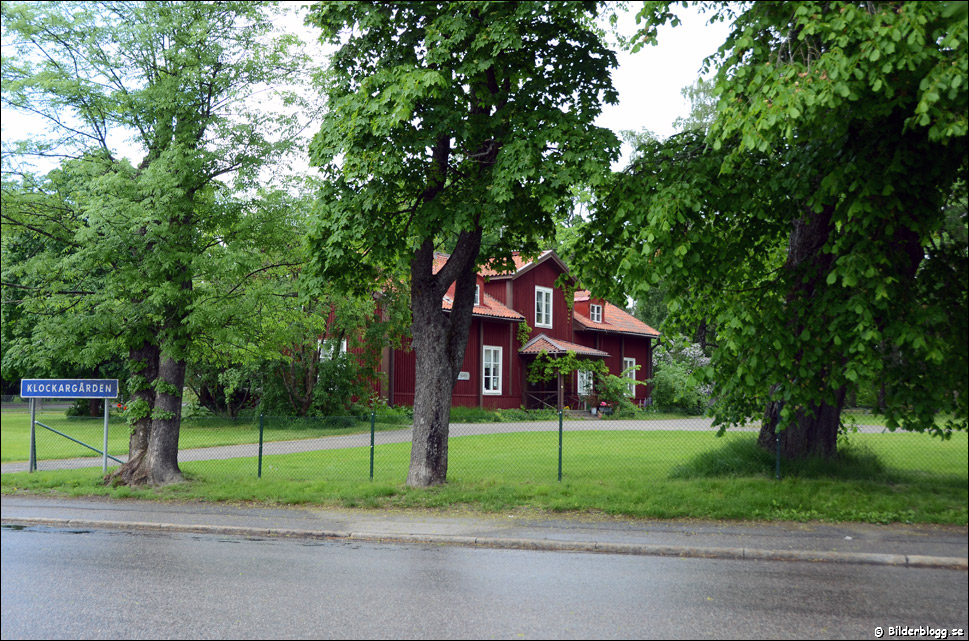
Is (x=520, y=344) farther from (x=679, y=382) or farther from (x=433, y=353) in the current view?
(x=433, y=353)

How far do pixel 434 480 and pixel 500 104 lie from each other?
6.61m

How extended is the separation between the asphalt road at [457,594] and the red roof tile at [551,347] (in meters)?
26.2

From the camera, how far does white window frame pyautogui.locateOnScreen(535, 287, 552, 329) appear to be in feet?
126

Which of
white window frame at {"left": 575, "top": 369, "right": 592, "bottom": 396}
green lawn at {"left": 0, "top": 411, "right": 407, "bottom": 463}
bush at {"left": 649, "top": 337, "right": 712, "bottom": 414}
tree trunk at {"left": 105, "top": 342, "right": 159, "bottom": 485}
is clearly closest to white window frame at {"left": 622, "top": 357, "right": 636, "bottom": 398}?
bush at {"left": 649, "top": 337, "right": 712, "bottom": 414}

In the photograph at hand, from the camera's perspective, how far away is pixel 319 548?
953 centimetres

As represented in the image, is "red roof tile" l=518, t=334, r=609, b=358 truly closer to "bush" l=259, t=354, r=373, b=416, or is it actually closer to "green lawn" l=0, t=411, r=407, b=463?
"bush" l=259, t=354, r=373, b=416

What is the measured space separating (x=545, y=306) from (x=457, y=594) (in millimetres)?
32535

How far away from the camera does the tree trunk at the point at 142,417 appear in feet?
46.6

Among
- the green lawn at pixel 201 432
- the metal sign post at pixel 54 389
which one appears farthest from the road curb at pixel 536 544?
the green lawn at pixel 201 432

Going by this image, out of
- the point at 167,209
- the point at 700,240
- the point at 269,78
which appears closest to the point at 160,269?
the point at 167,209

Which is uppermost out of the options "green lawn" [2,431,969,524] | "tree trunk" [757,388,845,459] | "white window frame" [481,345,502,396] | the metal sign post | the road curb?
"white window frame" [481,345,502,396]

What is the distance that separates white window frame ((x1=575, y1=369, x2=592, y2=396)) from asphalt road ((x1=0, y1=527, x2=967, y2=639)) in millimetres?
28808

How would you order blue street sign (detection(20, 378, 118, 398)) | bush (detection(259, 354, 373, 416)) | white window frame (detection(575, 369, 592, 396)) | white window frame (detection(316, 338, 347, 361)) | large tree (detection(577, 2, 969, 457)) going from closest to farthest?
blue street sign (detection(20, 378, 118, 398)) < large tree (detection(577, 2, 969, 457)) < bush (detection(259, 354, 373, 416)) < white window frame (detection(316, 338, 347, 361)) < white window frame (detection(575, 369, 592, 396))

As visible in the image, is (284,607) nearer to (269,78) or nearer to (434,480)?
(434,480)
